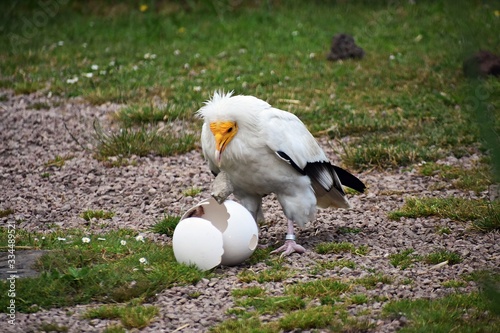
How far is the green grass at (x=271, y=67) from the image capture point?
8.60 m

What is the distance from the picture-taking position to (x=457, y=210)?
6.44 metres

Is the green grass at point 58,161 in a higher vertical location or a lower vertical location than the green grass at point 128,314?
higher

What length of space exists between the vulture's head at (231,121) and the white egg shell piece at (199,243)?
1.69 feet

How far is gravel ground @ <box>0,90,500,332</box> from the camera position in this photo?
16.1ft

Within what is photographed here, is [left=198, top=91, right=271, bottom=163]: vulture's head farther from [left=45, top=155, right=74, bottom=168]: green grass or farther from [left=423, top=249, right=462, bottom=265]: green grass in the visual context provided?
[left=45, top=155, right=74, bottom=168]: green grass

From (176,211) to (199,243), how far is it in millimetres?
1541

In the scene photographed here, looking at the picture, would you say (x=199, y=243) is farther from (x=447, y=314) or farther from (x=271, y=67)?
(x=271, y=67)

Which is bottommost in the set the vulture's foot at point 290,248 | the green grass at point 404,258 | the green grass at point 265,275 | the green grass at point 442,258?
the green grass at point 442,258

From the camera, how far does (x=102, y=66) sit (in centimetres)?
1120

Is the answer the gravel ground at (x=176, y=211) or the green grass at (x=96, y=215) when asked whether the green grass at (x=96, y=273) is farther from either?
the green grass at (x=96, y=215)

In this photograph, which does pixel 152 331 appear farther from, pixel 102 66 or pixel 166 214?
pixel 102 66

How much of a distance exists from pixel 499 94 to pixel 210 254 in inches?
207

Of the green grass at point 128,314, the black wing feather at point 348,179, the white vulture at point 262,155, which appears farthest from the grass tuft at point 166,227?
the green grass at point 128,314

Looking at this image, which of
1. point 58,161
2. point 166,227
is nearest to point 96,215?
point 166,227
